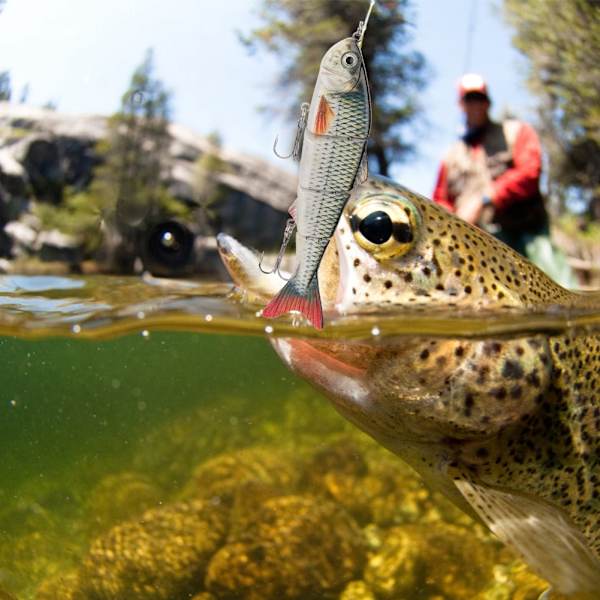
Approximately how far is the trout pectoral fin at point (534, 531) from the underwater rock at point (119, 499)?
2.39m

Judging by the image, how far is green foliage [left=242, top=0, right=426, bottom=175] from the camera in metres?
10.4

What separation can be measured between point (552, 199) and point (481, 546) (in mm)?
16347

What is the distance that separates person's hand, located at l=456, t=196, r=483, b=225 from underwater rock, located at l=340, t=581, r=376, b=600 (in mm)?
3845

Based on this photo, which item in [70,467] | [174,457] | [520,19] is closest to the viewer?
[70,467]

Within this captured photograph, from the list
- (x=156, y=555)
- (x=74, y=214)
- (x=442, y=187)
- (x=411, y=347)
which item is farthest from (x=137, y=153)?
(x=411, y=347)

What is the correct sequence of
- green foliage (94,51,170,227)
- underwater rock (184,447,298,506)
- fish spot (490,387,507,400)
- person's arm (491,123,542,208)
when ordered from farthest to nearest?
1. green foliage (94,51,170,227)
2. person's arm (491,123,542,208)
3. underwater rock (184,447,298,506)
4. fish spot (490,387,507,400)

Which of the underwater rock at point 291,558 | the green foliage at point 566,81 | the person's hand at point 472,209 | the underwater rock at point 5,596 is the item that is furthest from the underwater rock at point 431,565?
the green foliage at point 566,81

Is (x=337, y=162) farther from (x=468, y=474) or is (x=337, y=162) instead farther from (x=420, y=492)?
(x=420, y=492)

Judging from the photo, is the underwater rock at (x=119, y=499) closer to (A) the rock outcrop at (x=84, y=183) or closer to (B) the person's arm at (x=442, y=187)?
(B) the person's arm at (x=442, y=187)

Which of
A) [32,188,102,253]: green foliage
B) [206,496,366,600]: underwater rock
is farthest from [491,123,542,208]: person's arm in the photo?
[32,188,102,253]: green foliage

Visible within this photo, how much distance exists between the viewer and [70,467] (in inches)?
188

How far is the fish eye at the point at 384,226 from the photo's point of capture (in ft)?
7.37

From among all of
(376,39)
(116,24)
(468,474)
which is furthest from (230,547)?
(116,24)

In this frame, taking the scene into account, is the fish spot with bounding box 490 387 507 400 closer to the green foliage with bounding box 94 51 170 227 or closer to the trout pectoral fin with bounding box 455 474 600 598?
the trout pectoral fin with bounding box 455 474 600 598
